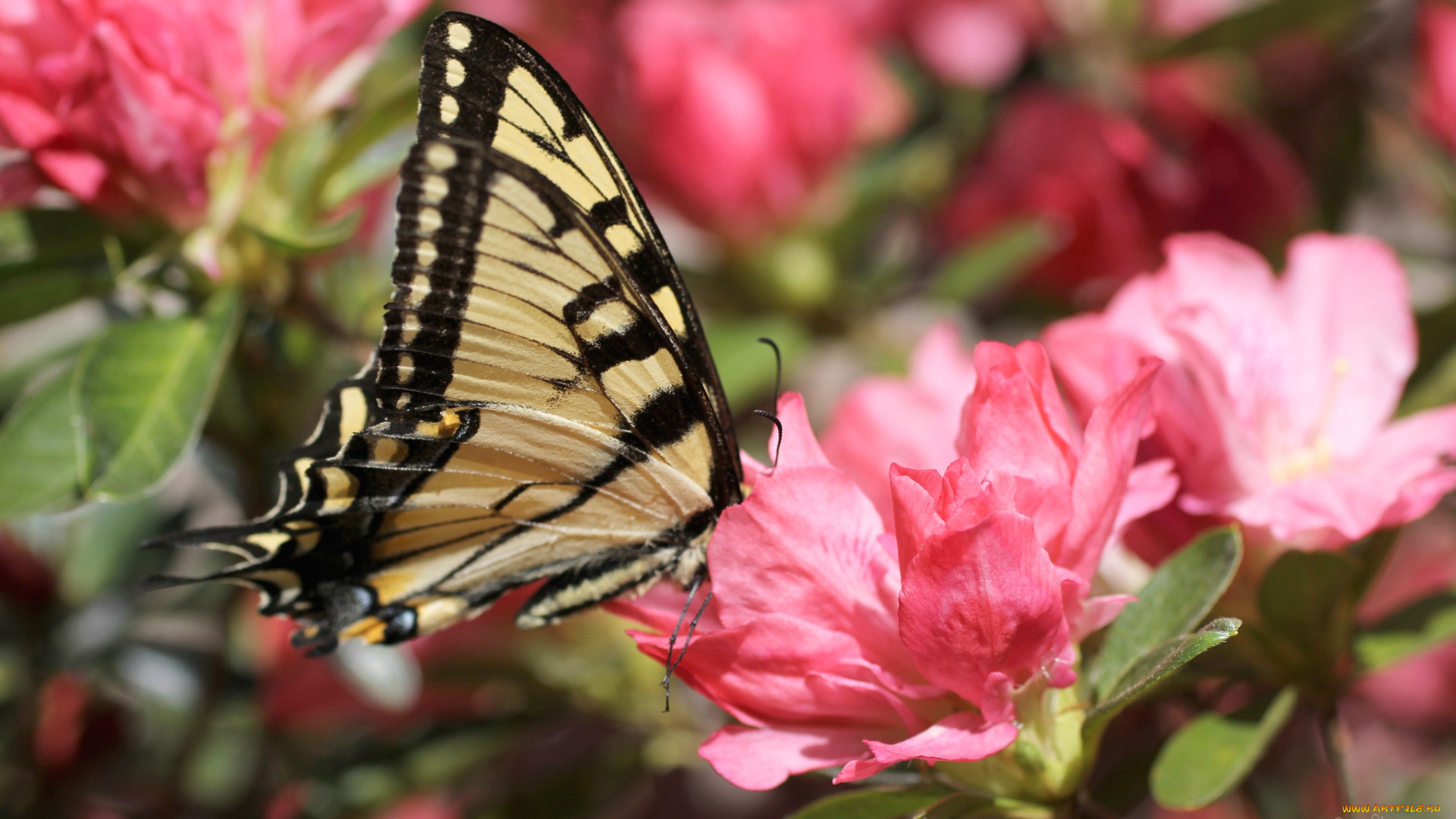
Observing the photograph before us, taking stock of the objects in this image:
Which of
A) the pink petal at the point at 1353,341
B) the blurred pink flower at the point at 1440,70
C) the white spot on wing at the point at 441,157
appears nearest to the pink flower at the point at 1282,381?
the pink petal at the point at 1353,341

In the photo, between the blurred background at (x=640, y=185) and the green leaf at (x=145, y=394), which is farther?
the blurred background at (x=640, y=185)

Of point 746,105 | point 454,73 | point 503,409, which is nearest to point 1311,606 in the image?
point 503,409

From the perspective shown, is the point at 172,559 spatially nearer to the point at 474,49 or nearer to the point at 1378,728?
the point at 474,49

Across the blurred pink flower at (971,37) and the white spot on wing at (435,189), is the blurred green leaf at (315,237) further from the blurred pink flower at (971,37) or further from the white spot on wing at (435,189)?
the blurred pink flower at (971,37)

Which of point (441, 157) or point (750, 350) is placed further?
point (750, 350)

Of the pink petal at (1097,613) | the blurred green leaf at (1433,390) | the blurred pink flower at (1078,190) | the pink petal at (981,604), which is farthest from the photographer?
the blurred pink flower at (1078,190)

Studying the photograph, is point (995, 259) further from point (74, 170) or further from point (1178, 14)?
point (74, 170)

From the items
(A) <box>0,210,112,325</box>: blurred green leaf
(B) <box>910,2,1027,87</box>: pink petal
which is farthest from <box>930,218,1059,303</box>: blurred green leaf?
(A) <box>0,210,112,325</box>: blurred green leaf
